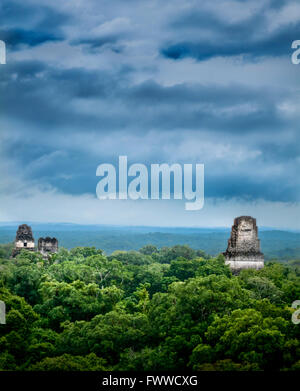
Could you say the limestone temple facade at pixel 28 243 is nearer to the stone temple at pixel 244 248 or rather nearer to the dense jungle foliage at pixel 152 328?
the stone temple at pixel 244 248

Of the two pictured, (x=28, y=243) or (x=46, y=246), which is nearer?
(x=46, y=246)

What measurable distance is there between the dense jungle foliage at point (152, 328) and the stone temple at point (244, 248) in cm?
832

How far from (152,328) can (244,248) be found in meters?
21.5

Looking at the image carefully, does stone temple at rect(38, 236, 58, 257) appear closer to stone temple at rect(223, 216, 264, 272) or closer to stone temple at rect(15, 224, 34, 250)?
stone temple at rect(15, 224, 34, 250)

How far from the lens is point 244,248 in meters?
53.3

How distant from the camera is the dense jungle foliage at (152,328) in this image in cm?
2827

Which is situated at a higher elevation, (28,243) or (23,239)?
(23,239)

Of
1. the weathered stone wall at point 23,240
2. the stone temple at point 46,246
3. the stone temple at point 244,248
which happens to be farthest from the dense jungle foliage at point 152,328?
the weathered stone wall at point 23,240

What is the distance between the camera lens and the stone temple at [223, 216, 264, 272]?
5316cm

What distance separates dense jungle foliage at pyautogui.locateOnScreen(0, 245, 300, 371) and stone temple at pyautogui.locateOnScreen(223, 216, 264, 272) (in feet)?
27.3
